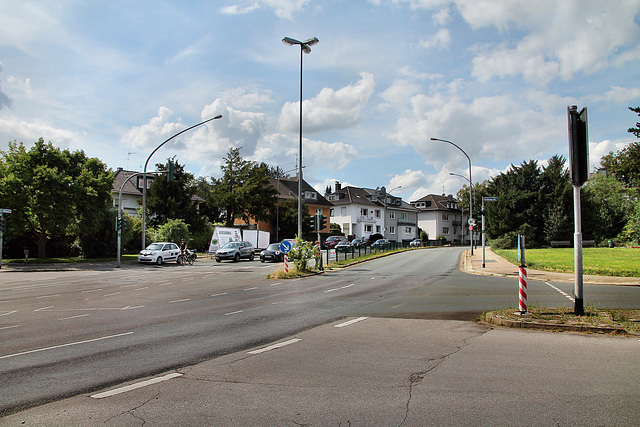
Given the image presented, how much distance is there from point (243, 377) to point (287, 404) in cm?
114

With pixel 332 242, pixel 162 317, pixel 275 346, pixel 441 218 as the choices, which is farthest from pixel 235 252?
pixel 441 218

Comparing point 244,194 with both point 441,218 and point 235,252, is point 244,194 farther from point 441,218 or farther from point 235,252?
point 441,218

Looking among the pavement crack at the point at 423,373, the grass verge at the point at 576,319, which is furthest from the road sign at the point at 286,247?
the pavement crack at the point at 423,373

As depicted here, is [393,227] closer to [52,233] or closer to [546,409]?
[52,233]

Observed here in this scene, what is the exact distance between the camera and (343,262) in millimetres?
31922

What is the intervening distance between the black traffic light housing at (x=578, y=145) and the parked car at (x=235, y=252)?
31.3 metres

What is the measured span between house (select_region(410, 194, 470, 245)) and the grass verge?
91.1 m

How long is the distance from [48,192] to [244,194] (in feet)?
99.7

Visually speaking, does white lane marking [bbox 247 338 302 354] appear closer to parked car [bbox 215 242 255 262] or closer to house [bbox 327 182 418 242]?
parked car [bbox 215 242 255 262]

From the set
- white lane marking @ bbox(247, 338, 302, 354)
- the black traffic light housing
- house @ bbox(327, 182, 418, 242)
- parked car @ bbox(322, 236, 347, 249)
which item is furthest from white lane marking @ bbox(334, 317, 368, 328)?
house @ bbox(327, 182, 418, 242)

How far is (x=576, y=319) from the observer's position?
8.86 meters

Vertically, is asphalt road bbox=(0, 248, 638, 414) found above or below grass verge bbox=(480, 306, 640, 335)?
below

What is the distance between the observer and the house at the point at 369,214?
84.9 meters

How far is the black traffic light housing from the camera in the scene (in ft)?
30.4
